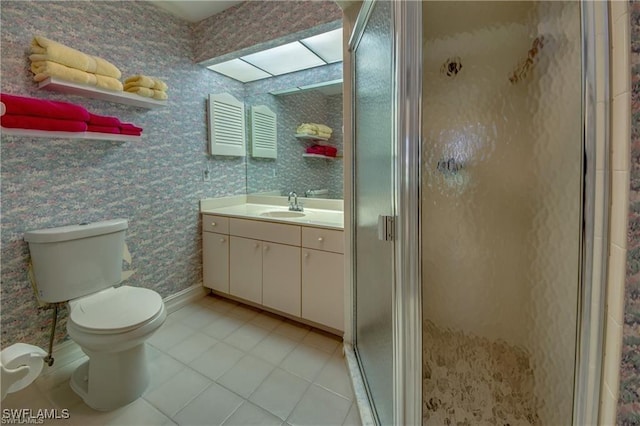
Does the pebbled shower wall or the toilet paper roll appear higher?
the pebbled shower wall

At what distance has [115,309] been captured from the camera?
1355 millimetres

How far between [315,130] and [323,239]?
1.01m

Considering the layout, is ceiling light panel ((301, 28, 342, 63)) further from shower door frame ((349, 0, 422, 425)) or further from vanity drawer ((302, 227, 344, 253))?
vanity drawer ((302, 227, 344, 253))

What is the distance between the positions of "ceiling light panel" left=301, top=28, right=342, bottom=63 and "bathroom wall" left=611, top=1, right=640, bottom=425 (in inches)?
63.0

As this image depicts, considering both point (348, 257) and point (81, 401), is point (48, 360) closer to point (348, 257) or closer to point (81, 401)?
point (81, 401)

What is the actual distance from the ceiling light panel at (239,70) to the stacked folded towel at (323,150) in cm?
83

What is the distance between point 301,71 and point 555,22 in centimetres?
193

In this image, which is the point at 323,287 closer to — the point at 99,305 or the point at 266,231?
the point at 266,231

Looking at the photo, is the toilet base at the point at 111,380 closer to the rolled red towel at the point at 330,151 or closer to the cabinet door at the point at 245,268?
the cabinet door at the point at 245,268

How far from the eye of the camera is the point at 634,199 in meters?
0.49

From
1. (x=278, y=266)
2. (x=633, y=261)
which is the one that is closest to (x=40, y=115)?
(x=278, y=266)

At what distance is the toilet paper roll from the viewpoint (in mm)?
592

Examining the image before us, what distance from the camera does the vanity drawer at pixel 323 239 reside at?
1698mm

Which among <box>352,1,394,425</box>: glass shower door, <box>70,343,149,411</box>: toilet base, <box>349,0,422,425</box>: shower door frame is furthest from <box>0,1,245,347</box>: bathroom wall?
<box>349,0,422,425</box>: shower door frame
